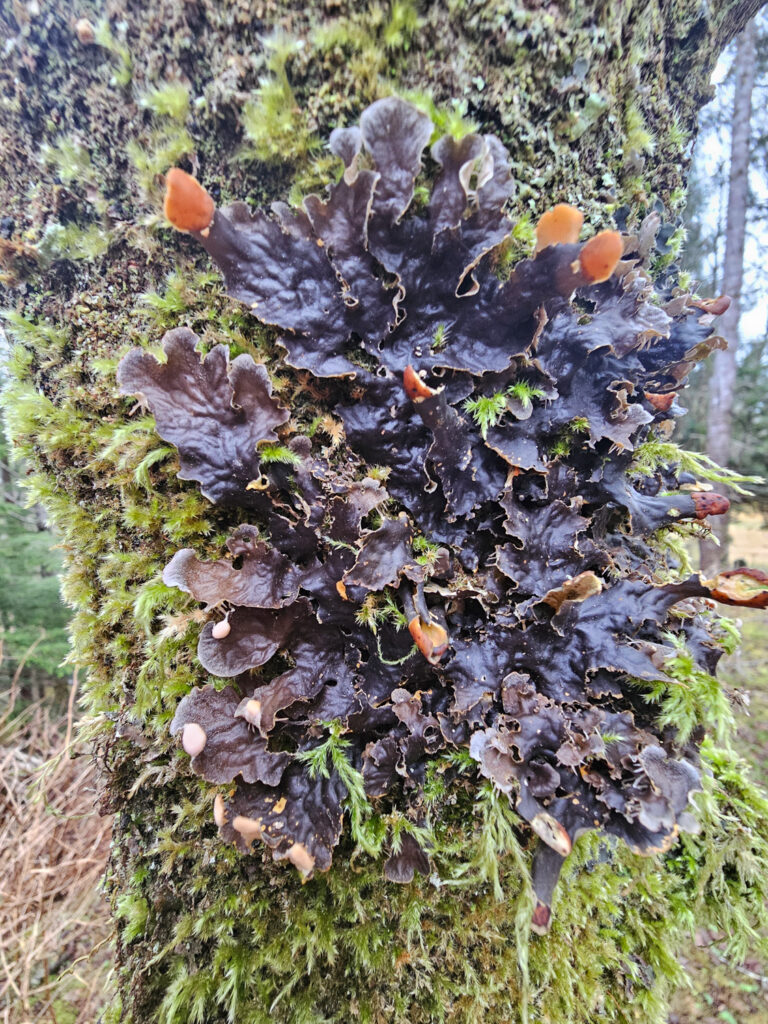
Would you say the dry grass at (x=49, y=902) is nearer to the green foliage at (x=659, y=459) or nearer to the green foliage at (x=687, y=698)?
the green foliage at (x=687, y=698)

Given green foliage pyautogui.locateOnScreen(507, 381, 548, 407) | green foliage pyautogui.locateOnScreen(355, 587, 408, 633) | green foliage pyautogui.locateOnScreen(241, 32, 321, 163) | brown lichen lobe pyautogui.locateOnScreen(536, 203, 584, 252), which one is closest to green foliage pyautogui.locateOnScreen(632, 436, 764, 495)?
green foliage pyautogui.locateOnScreen(507, 381, 548, 407)

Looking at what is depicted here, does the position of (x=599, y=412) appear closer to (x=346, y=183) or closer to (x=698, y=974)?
(x=346, y=183)

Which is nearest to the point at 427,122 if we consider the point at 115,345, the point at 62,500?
the point at 115,345

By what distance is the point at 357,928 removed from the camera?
4.44ft

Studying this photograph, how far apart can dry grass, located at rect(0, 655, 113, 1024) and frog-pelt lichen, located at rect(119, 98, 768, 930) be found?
3.18 meters

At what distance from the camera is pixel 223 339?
1.52 meters

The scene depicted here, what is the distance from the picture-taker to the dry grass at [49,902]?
11.6 ft

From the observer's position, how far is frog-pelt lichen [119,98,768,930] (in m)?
1.26

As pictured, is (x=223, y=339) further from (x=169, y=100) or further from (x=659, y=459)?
(x=659, y=459)

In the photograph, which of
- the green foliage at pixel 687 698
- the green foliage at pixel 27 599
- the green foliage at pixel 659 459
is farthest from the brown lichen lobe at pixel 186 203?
the green foliage at pixel 27 599

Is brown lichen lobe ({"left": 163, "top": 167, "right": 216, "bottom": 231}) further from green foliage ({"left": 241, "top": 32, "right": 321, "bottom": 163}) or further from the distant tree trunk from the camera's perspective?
the distant tree trunk

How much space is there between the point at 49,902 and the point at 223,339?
490cm

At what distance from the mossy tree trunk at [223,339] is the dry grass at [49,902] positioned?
270cm

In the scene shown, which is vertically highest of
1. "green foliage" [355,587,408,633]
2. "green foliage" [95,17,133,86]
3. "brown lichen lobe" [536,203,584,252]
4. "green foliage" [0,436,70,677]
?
"green foliage" [95,17,133,86]
